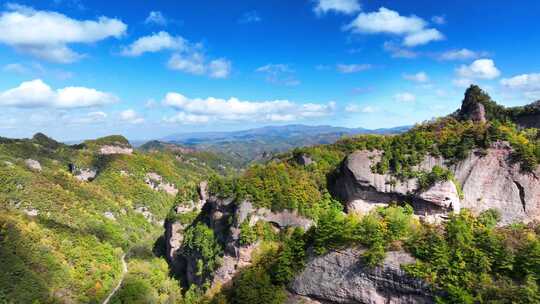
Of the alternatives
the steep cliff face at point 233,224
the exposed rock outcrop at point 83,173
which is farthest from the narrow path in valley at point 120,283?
the exposed rock outcrop at point 83,173

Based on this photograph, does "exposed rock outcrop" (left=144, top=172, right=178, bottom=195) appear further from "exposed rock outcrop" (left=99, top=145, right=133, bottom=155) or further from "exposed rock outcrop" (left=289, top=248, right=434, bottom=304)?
"exposed rock outcrop" (left=289, top=248, right=434, bottom=304)

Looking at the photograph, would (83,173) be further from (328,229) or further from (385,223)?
(385,223)

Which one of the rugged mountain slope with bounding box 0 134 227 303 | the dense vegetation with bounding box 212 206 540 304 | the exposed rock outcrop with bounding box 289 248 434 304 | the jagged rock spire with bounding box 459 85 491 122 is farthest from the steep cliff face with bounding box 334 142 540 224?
the rugged mountain slope with bounding box 0 134 227 303

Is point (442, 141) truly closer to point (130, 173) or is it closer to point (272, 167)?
point (272, 167)

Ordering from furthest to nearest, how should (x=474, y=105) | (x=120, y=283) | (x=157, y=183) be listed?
(x=157, y=183) < (x=120, y=283) < (x=474, y=105)

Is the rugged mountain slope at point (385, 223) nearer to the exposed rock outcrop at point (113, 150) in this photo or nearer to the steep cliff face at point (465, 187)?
the steep cliff face at point (465, 187)

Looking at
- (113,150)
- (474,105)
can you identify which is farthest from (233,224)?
(113,150)
